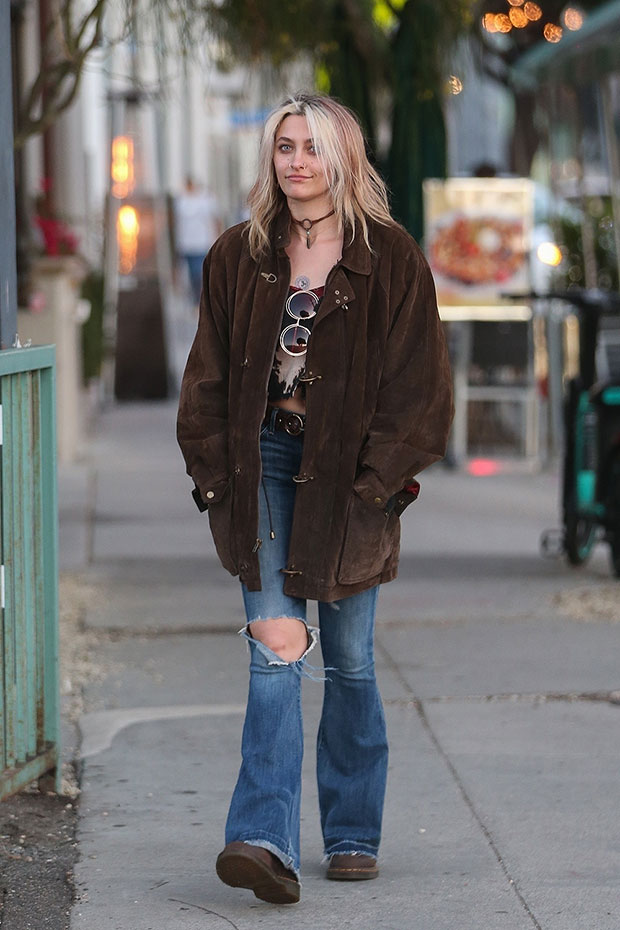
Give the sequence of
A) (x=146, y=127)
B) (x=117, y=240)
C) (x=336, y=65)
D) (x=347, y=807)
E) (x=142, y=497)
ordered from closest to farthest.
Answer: (x=347, y=807) < (x=336, y=65) < (x=142, y=497) < (x=117, y=240) < (x=146, y=127)

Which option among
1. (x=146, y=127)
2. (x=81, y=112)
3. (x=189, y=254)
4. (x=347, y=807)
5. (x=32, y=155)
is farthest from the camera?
(x=146, y=127)

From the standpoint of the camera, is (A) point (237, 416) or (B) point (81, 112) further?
(B) point (81, 112)

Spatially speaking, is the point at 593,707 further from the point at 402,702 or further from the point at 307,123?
the point at 307,123

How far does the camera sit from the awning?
8.54 metres

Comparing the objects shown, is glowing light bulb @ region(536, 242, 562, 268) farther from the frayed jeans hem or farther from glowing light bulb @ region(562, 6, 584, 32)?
the frayed jeans hem

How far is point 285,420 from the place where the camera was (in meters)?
3.97

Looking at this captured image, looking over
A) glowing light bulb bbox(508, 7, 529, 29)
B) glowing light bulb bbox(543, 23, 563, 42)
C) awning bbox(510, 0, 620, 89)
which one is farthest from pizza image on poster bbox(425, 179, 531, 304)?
glowing light bulb bbox(508, 7, 529, 29)

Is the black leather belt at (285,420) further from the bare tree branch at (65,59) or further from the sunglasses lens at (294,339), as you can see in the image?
the bare tree branch at (65,59)

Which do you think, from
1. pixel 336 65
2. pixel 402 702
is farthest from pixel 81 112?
pixel 402 702

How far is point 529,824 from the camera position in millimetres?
4625

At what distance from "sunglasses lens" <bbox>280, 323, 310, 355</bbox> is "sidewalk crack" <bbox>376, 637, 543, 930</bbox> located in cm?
140

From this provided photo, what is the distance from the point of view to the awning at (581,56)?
28.0ft

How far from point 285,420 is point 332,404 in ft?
0.43

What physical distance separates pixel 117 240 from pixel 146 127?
9.67 m
